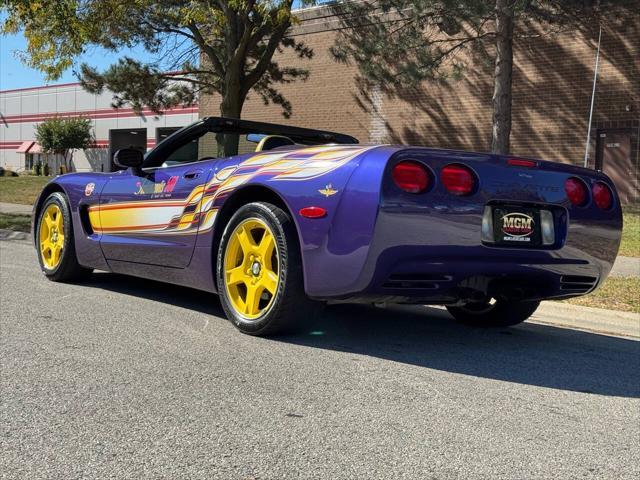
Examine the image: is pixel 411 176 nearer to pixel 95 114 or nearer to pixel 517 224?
pixel 517 224

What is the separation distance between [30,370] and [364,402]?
179 cm

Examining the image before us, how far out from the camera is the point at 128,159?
16.7 feet

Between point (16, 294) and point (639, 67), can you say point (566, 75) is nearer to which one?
point (639, 67)

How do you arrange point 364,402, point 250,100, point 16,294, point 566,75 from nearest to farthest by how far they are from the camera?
point 364,402 < point 16,294 < point 566,75 < point 250,100

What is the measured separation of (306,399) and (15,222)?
1127 cm

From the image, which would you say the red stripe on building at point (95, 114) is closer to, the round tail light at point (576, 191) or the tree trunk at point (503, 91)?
the tree trunk at point (503, 91)

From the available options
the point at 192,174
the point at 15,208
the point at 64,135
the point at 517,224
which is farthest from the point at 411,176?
the point at 64,135

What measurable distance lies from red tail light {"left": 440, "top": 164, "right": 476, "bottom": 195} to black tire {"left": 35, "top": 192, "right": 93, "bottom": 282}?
12.1 feet

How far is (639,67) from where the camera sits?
18.5 metres

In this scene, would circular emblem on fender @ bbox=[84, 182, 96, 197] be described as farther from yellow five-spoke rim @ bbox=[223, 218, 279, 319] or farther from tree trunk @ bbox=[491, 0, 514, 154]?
tree trunk @ bbox=[491, 0, 514, 154]

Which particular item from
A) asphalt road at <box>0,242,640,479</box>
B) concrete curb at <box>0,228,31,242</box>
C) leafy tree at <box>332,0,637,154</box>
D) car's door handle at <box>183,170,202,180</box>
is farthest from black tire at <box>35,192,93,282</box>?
leafy tree at <box>332,0,637,154</box>

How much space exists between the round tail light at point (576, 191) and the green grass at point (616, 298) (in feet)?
7.20

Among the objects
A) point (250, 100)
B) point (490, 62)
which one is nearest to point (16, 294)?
point (490, 62)

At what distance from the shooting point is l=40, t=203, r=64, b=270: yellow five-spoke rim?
239 inches
